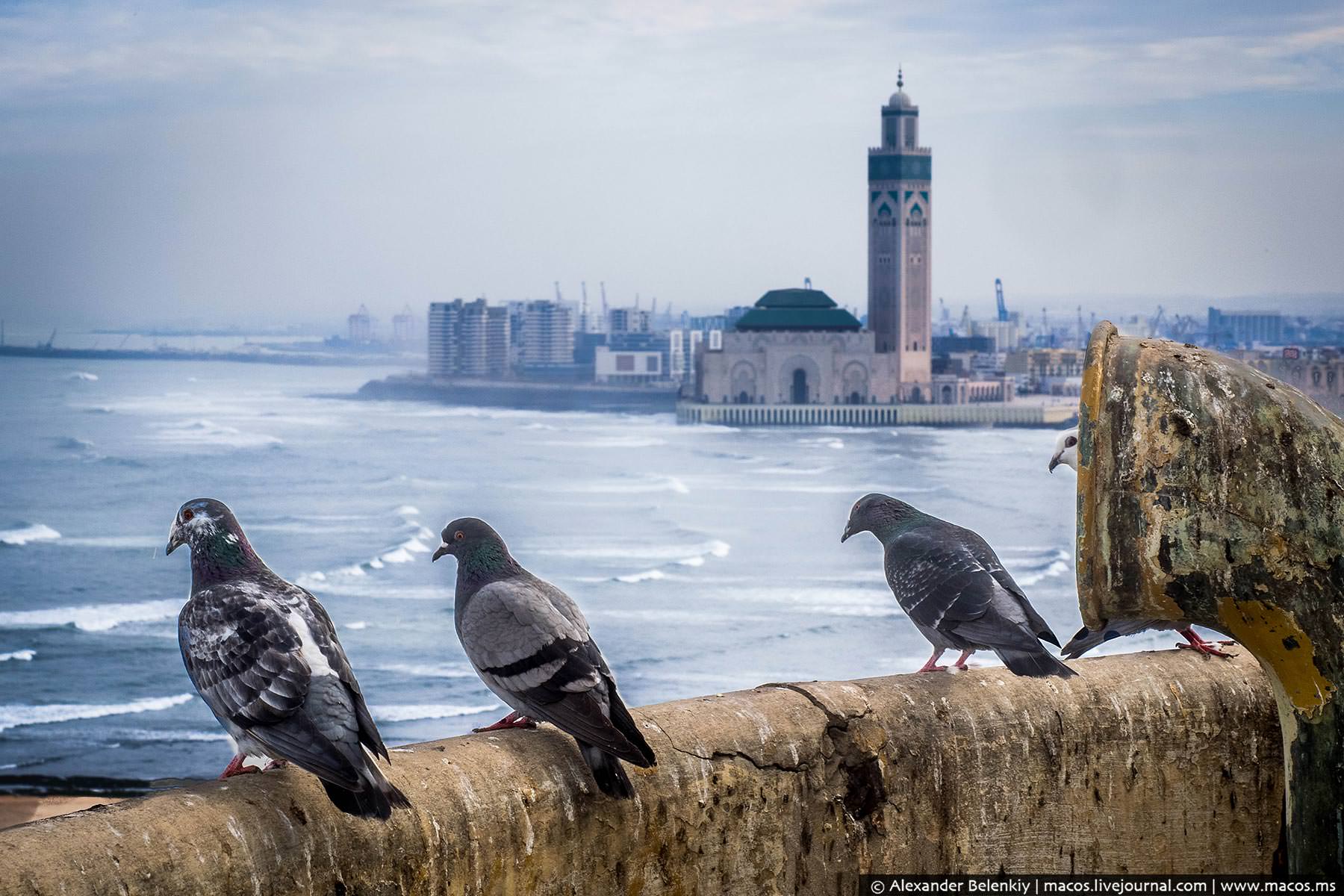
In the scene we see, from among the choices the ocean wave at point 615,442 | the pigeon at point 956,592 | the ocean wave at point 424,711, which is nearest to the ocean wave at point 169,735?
the ocean wave at point 424,711

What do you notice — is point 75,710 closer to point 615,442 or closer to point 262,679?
point 262,679

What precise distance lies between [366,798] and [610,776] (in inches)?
19.2

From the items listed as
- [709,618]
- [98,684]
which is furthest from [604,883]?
[709,618]

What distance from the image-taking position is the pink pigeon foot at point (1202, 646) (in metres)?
3.47

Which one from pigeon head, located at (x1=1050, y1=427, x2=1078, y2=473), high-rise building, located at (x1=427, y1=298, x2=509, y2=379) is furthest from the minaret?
pigeon head, located at (x1=1050, y1=427, x2=1078, y2=473)

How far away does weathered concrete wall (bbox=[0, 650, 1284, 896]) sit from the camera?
7.77 ft

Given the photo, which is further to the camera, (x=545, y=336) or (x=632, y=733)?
(x=545, y=336)

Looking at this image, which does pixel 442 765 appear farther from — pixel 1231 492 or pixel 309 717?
pixel 1231 492

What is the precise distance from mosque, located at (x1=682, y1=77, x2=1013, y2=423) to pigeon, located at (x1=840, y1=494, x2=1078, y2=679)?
8410 cm

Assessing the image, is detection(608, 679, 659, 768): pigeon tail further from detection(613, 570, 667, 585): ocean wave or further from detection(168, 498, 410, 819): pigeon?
detection(613, 570, 667, 585): ocean wave

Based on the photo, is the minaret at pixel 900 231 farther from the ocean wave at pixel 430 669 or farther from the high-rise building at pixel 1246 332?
the ocean wave at pixel 430 669

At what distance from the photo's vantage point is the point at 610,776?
277 cm

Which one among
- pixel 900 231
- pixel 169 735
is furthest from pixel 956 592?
pixel 900 231

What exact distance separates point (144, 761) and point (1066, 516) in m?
34.7
